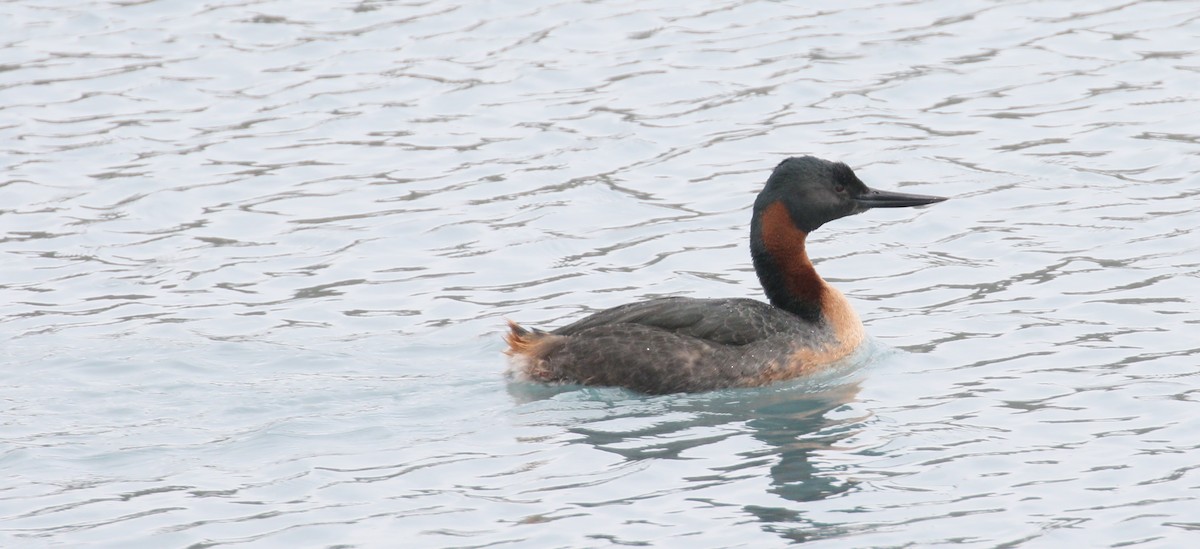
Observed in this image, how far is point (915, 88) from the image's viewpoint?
1479 centimetres

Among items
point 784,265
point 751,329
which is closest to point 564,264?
point 784,265

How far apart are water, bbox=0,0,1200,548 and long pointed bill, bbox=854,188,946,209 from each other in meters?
0.66

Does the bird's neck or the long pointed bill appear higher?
the long pointed bill

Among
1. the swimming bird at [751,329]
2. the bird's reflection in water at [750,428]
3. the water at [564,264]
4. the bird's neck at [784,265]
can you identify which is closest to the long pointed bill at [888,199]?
the swimming bird at [751,329]

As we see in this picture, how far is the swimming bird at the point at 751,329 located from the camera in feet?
31.9

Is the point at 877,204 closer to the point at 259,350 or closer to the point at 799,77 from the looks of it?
the point at 259,350

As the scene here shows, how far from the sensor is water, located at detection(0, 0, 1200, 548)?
8.12 meters

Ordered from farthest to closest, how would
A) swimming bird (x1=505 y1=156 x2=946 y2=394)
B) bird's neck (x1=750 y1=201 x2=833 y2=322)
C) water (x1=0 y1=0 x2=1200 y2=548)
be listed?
bird's neck (x1=750 y1=201 x2=833 y2=322) < swimming bird (x1=505 y1=156 x2=946 y2=394) < water (x1=0 y1=0 x2=1200 y2=548)

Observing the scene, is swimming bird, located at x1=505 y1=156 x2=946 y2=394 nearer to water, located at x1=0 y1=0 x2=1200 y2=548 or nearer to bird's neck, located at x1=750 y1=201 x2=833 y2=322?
bird's neck, located at x1=750 y1=201 x2=833 y2=322

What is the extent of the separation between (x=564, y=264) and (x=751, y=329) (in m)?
2.20

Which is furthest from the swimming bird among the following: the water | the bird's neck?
the water

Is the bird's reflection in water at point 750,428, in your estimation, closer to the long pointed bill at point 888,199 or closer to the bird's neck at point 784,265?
the bird's neck at point 784,265

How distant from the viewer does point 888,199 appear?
416 inches

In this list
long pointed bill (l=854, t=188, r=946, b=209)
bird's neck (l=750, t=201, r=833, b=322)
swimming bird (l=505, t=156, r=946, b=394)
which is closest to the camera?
swimming bird (l=505, t=156, r=946, b=394)
